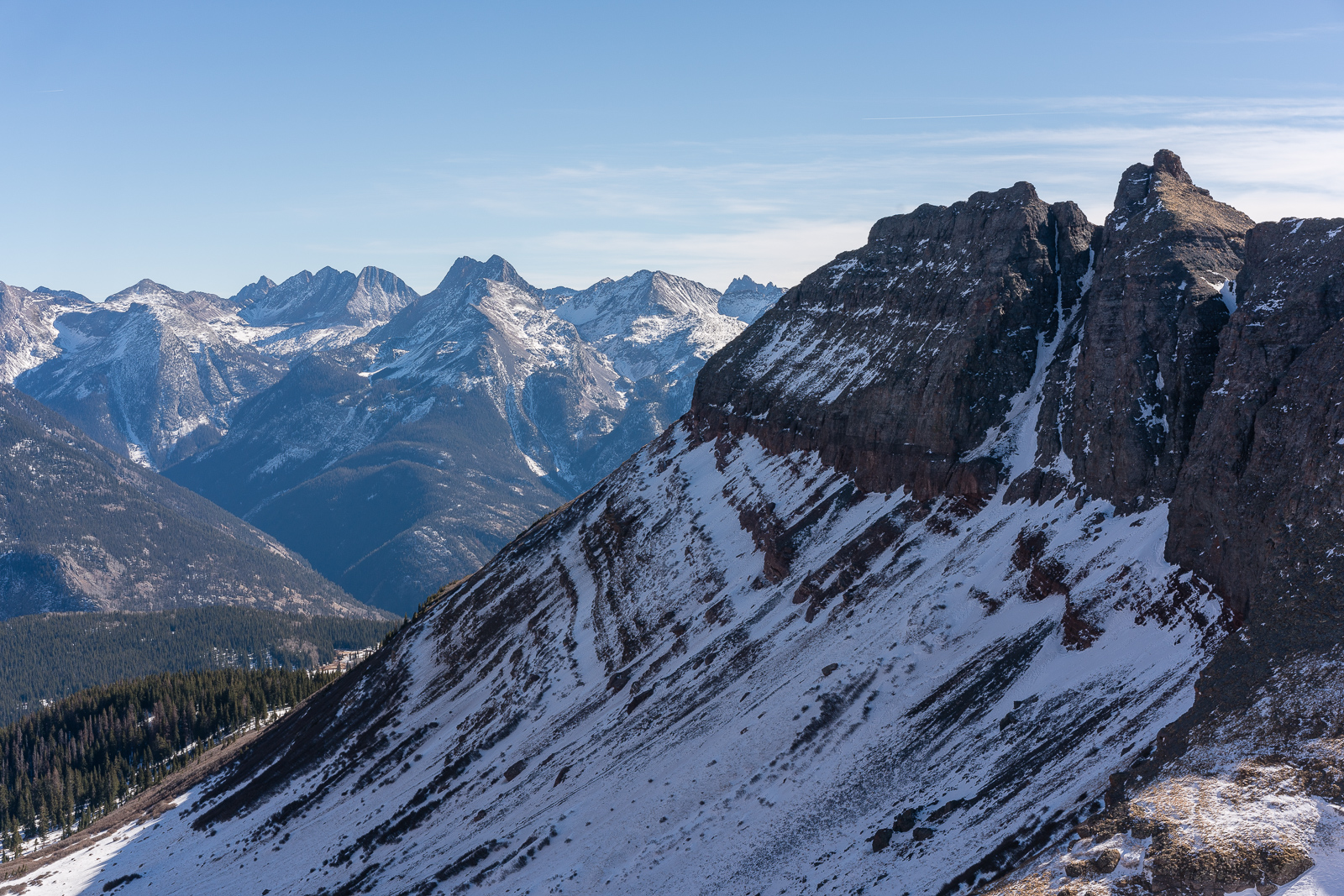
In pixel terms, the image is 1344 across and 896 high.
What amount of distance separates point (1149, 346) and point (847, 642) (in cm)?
3789

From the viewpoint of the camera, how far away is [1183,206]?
3691 inches

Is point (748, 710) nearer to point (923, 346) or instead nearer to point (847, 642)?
point (847, 642)

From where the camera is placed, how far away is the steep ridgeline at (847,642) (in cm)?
5806

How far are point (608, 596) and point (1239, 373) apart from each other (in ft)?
248

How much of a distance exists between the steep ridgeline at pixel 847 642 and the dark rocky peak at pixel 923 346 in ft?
1.48

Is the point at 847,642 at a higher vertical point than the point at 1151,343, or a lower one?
lower

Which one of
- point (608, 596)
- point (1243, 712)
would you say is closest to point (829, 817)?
point (1243, 712)

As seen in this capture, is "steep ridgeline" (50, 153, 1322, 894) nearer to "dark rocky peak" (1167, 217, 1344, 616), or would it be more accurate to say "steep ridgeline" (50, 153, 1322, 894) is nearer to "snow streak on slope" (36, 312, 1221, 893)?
"snow streak on slope" (36, 312, 1221, 893)

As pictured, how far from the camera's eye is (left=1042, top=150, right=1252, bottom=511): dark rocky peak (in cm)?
7431

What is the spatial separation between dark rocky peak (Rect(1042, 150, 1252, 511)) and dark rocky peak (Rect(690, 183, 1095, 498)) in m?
7.94

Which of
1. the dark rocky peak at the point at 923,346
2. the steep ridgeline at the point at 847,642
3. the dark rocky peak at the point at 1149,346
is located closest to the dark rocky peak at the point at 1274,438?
the steep ridgeline at the point at 847,642

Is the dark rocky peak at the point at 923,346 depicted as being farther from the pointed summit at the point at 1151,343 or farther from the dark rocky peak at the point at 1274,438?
the dark rocky peak at the point at 1274,438

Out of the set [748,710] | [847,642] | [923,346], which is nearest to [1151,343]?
[923,346]

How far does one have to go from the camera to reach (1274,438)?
197 feet
